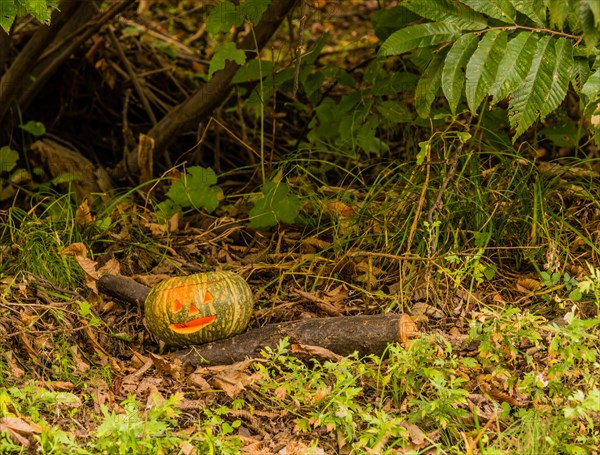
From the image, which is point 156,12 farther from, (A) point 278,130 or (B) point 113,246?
(B) point 113,246

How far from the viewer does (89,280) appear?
12.5ft

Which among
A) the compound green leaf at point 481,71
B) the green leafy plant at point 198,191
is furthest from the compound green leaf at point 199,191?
the compound green leaf at point 481,71

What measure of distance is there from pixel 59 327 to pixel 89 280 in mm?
404

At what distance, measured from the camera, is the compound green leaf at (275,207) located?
4184mm

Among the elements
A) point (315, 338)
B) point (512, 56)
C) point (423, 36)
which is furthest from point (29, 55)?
point (512, 56)

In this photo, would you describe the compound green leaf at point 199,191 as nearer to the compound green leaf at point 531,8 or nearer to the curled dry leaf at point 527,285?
the curled dry leaf at point 527,285

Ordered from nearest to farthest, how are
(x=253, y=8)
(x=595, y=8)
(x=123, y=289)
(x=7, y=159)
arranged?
(x=595, y=8) < (x=123, y=289) < (x=253, y=8) < (x=7, y=159)

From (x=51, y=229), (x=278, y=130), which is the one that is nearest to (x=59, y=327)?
(x=51, y=229)

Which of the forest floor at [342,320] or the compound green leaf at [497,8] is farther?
the compound green leaf at [497,8]

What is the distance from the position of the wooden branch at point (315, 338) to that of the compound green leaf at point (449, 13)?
1220 mm

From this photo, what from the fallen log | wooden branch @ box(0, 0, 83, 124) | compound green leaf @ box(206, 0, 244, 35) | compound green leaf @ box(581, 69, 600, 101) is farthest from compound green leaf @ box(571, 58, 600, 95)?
wooden branch @ box(0, 0, 83, 124)

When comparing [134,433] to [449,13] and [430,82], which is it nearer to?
[430,82]

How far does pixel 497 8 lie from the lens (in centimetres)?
323

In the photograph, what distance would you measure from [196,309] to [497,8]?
5.56 ft
